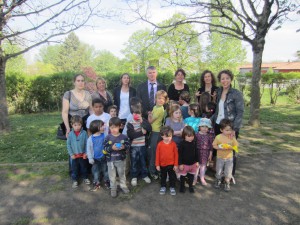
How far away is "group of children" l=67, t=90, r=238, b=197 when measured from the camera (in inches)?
151

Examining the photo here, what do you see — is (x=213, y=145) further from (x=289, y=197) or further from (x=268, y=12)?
(x=268, y=12)

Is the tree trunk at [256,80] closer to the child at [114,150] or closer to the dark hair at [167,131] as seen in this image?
the dark hair at [167,131]

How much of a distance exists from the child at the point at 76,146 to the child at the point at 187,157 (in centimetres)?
163

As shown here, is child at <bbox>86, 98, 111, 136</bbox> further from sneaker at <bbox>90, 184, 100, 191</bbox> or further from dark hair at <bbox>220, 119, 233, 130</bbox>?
dark hair at <bbox>220, 119, 233, 130</bbox>

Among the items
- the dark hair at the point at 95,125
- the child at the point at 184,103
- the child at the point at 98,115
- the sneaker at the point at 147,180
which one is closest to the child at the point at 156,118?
the sneaker at the point at 147,180

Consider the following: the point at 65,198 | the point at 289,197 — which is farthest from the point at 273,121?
the point at 65,198

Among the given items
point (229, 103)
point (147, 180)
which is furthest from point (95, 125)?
point (229, 103)

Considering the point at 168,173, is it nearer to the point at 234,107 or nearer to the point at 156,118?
the point at 156,118

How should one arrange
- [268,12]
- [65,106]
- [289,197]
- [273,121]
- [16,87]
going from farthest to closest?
[16,87] → [273,121] → [268,12] → [65,106] → [289,197]

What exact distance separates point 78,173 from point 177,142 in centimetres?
187

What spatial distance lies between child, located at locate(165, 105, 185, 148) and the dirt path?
2.93ft

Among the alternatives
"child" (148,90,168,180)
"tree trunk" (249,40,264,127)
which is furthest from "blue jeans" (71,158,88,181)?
"tree trunk" (249,40,264,127)

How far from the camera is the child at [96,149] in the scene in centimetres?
398

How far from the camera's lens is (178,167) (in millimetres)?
3928
